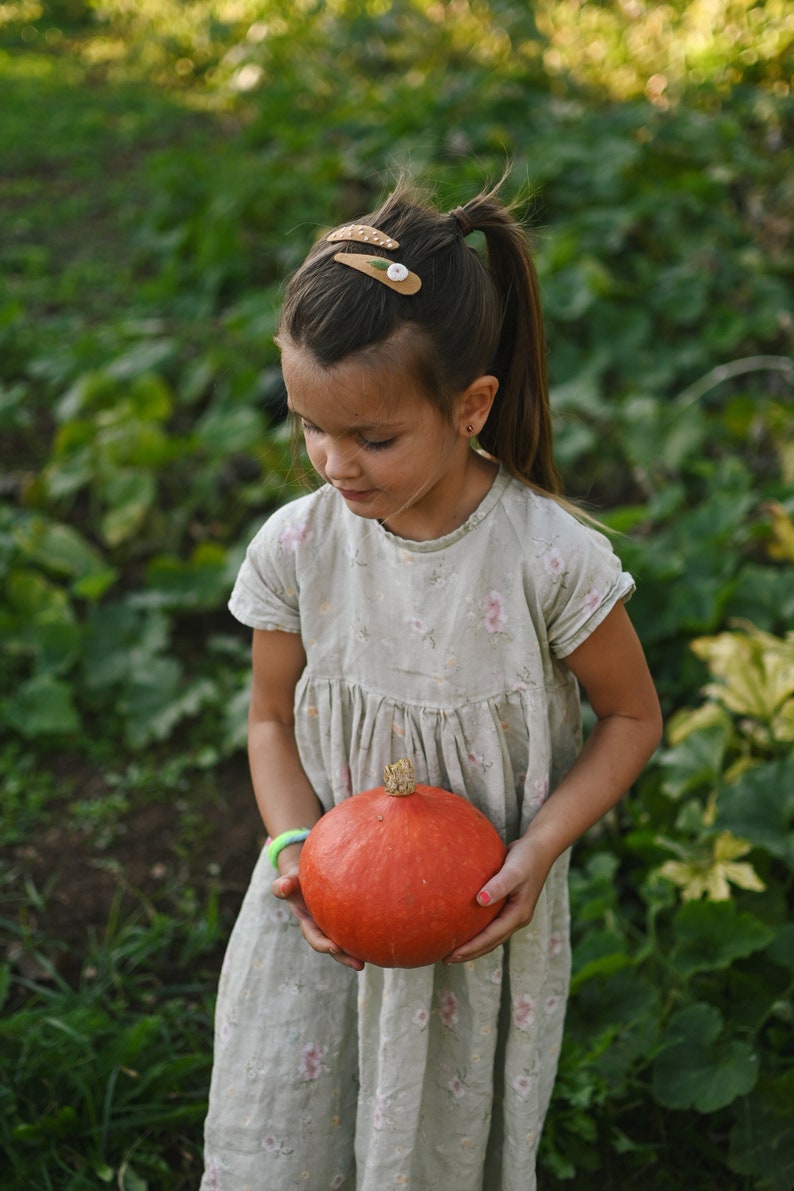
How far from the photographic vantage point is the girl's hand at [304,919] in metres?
1.52

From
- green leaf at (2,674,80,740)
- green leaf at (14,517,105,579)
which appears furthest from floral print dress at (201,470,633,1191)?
green leaf at (14,517,105,579)

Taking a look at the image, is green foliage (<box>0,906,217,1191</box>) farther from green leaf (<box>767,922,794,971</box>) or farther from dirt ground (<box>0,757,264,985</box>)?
green leaf (<box>767,922,794,971</box>)

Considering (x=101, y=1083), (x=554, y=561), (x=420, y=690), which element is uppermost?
(x=554, y=561)

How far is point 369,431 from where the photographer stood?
1.38m

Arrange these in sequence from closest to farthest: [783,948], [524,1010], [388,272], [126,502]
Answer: [388,272] < [524,1010] < [783,948] < [126,502]

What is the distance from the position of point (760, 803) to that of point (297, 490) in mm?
2073

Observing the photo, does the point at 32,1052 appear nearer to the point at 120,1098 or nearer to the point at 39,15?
the point at 120,1098

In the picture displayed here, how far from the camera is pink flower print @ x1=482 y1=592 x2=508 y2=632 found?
154 centimetres

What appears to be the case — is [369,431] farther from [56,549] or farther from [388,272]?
[56,549]

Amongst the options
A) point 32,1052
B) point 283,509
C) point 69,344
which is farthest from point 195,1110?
point 69,344

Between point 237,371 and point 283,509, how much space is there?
9.64 feet

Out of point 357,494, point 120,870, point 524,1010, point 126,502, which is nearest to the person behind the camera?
point 357,494

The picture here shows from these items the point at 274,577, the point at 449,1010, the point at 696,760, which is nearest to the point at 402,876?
the point at 449,1010

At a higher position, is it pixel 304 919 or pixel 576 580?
pixel 576 580
